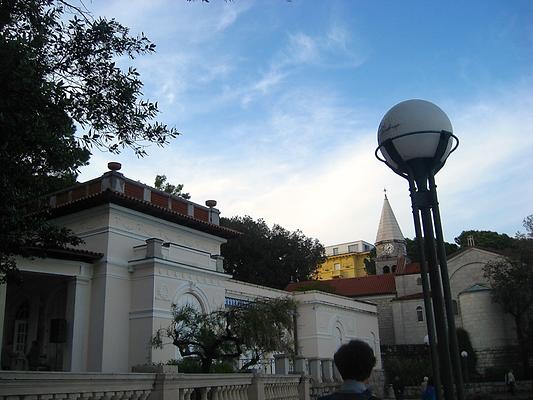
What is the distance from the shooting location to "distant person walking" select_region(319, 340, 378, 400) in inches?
116

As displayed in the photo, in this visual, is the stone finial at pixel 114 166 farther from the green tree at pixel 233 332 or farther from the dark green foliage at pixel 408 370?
the dark green foliage at pixel 408 370

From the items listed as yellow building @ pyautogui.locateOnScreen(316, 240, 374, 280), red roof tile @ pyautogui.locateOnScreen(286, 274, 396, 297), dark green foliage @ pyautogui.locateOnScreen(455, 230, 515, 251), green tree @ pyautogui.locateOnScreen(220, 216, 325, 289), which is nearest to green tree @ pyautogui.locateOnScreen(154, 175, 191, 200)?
green tree @ pyautogui.locateOnScreen(220, 216, 325, 289)

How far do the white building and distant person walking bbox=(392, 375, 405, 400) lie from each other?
14.2 m

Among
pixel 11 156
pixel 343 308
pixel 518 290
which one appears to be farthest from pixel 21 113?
pixel 518 290

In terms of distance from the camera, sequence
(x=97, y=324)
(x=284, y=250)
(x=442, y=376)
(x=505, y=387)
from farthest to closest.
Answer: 1. (x=284, y=250)
2. (x=505, y=387)
3. (x=97, y=324)
4. (x=442, y=376)

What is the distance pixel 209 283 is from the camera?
21906mm

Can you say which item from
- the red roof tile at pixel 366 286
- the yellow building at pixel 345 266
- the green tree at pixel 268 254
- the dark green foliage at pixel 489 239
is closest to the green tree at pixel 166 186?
the green tree at pixel 268 254

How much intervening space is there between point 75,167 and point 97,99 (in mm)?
986

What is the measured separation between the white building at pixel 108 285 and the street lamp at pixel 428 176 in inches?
600

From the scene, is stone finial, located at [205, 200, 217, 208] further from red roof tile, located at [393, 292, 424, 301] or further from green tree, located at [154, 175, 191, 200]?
red roof tile, located at [393, 292, 424, 301]

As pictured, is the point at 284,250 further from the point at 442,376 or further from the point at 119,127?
the point at 442,376

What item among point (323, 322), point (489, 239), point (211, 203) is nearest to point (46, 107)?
point (211, 203)

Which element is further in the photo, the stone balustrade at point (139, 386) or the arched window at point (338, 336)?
the arched window at point (338, 336)

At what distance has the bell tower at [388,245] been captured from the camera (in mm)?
61531
